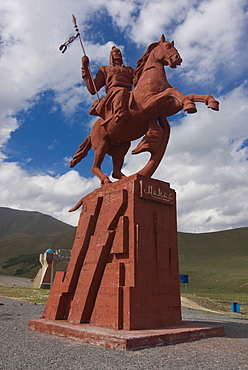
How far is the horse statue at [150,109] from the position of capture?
29.0ft

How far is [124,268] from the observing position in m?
7.67

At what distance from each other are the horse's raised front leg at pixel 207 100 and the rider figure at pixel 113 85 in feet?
6.79

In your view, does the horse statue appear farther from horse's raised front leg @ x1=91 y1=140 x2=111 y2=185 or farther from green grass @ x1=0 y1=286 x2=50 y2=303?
green grass @ x1=0 y1=286 x2=50 y2=303

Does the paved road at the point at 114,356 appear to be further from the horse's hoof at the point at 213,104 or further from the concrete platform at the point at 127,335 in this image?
the horse's hoof at the point at 213,104

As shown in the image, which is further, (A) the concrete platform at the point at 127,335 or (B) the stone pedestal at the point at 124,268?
(B) the stone pedestal at the point at 124,268

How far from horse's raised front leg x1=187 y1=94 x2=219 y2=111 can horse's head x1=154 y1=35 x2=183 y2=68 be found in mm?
1419

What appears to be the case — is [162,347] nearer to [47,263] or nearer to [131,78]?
[131,78]

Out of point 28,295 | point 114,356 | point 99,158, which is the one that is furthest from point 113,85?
point 28,295

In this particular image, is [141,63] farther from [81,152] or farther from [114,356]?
[114,356]

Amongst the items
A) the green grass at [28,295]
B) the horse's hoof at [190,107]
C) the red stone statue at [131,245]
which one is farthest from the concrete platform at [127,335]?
the green grass at [28,295]

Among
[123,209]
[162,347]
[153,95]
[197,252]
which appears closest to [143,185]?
[123,209]

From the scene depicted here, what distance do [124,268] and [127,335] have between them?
1.75m

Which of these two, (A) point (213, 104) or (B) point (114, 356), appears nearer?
(B) point (114, 356)

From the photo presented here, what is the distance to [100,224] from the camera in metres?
8.86
